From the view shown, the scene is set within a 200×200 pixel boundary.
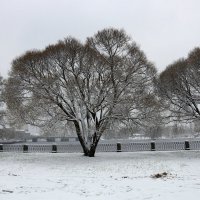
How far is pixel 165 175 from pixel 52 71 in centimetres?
1565

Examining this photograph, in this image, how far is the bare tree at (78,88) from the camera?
2747cm

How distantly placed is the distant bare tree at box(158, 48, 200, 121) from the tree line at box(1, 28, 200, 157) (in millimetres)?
94

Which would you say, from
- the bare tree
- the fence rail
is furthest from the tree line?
the fence rail

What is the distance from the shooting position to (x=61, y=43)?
28.6 metres

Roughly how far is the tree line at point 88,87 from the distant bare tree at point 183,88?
9 centimetres

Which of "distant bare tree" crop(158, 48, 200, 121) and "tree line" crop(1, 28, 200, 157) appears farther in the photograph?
"distant bare tree" crop(158, 48, 200, 121)

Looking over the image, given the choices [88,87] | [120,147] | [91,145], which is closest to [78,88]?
[88,87]

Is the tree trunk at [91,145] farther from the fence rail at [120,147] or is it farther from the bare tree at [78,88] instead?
the fence rail at [120,147]

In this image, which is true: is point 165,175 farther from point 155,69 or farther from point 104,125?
point 155,69

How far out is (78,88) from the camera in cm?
2798

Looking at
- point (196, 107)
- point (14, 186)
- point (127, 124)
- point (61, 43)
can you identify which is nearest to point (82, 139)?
point (127, 124)

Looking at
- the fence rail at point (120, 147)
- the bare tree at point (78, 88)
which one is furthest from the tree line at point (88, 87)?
the fence rail at point (120, 147)

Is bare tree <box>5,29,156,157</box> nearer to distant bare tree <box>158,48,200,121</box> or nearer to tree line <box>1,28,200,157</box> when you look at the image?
tree line <box>1,28,200,157</box>

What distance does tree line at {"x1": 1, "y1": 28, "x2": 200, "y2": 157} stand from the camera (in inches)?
1083
